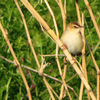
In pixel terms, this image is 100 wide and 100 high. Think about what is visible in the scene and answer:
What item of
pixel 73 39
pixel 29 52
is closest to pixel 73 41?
pixel 73 39

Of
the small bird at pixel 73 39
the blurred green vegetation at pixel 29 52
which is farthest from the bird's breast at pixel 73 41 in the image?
the blurred green vegetation at pixel 29 52

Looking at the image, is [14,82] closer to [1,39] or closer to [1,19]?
[1,39]

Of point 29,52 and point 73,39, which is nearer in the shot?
point 73,39

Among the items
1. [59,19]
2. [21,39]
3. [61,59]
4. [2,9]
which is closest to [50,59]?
[61,59]

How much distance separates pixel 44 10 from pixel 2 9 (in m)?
0.57

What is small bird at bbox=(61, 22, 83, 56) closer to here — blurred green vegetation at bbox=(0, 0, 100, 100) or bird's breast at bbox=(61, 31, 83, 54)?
bird's breast at bbox=(61, 31, 83, 54)

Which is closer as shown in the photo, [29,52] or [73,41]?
[73,41]

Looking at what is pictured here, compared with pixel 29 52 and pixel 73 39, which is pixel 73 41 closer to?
pixel 73 39

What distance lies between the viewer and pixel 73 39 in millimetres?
2209

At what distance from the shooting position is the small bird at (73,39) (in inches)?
86.7

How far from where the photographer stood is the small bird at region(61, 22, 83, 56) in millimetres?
2201

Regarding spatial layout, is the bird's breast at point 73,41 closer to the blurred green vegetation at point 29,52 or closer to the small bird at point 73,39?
A: the small bird at point 73,39

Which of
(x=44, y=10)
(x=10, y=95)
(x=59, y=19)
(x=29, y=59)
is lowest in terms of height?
(x=10, y=95)

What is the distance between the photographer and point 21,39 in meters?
2.96
